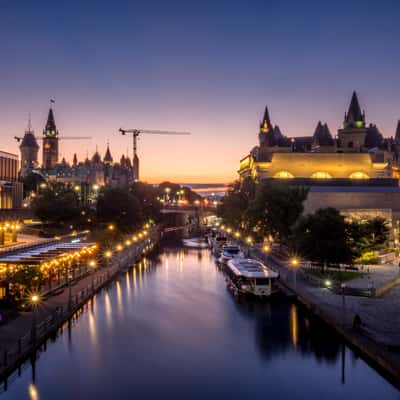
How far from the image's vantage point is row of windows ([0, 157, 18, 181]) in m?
71.8

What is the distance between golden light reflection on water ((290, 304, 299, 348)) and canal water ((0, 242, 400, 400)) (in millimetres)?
83

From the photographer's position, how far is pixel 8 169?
73.8 m

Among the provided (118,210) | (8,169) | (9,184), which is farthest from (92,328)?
(118,210)

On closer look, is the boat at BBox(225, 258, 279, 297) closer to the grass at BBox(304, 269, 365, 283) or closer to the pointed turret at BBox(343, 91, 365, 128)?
the grass at BBox(304, 269, 365, 283)

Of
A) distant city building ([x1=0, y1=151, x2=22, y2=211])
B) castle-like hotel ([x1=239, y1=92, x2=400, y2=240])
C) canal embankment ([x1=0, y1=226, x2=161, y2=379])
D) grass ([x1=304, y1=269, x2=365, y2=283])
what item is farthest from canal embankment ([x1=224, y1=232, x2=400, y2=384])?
castle-like hotel ([x1=239, y1=92, x2=400, y2=240])

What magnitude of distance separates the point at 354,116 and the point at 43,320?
117303 millimetres

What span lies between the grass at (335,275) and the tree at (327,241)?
1295mm

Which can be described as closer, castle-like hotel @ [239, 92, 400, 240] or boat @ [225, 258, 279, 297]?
boat @ [225, 258, 279, 297]

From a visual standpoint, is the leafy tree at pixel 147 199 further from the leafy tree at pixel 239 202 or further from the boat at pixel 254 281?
the boat at pixel 254 281

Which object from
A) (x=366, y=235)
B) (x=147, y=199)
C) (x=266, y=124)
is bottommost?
(x=366, y=235)

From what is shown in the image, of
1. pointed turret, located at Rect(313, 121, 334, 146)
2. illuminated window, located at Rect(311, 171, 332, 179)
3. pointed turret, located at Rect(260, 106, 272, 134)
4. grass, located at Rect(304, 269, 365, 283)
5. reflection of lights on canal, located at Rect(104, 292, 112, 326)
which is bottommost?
reflection of lights on canal, located at Rect(104, 292, 112, 326)

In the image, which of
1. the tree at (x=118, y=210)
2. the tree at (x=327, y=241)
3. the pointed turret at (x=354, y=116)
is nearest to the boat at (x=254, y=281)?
the tree at (x=327, y=241)

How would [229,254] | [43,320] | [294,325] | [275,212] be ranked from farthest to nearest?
[229,254]
[275,212]
[294,325]
[43,320]

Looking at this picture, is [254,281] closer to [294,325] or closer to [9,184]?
[294,325]
